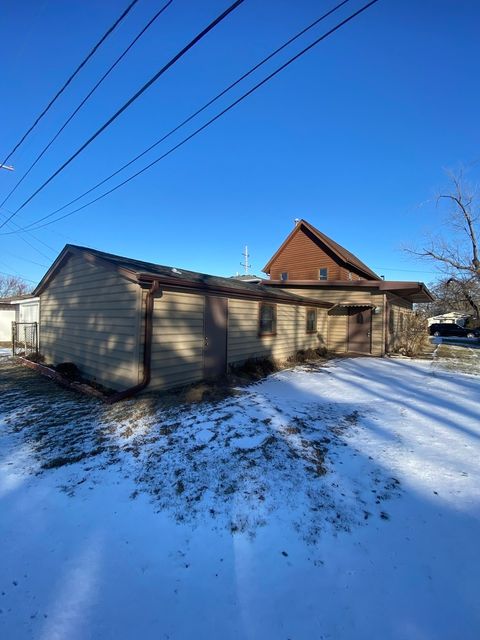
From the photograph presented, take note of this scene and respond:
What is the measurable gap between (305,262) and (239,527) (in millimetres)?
21456

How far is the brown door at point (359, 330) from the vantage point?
14156 mm

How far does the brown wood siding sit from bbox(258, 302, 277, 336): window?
467 inches

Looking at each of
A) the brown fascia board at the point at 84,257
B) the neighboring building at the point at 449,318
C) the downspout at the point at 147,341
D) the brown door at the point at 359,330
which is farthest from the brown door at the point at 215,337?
the neighboring building at the point at 449,318

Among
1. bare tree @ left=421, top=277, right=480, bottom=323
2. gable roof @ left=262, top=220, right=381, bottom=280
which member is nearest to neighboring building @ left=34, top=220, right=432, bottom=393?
gable roof @ left=262, top=220, right=381, bottom=280

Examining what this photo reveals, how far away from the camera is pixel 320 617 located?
201 centimetres

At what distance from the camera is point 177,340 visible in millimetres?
7230

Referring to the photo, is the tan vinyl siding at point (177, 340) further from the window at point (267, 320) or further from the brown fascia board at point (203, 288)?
the window at point (267, 320)

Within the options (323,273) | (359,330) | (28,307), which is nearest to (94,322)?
(28,307)

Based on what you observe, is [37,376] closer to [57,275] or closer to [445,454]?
[57,275]

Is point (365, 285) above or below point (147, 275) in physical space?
above

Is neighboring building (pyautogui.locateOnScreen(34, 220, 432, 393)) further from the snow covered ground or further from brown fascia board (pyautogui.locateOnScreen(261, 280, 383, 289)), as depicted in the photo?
the snow covered ground

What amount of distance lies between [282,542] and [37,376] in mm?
8557

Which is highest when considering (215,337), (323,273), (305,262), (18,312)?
(305,262)

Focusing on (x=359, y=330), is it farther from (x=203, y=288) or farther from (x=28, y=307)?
(x=28, y=307)
